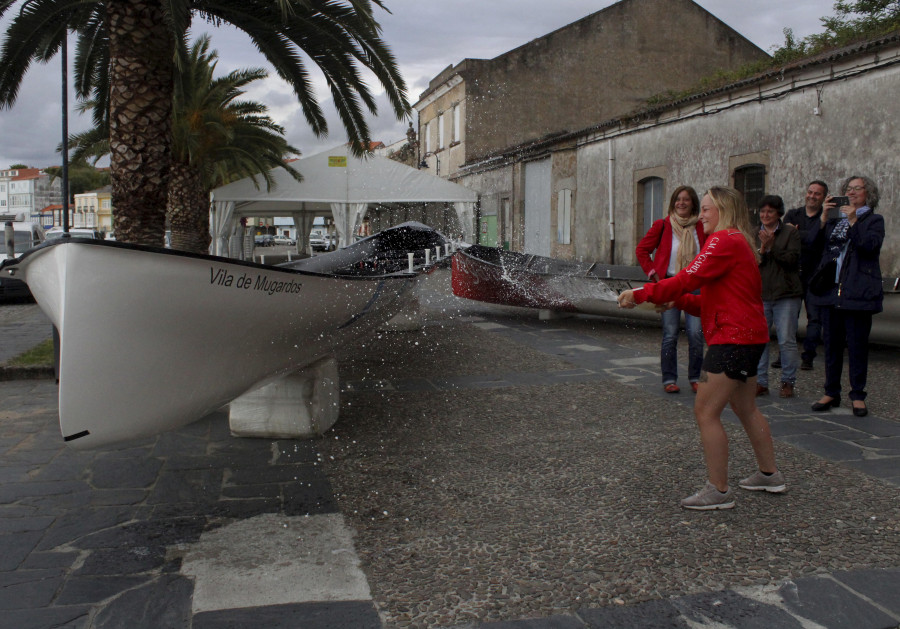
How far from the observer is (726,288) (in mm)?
4109

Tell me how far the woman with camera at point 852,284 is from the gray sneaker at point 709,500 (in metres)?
2.47

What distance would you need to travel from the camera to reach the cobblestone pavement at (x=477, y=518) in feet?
10.3

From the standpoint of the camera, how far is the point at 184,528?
13.1 feet

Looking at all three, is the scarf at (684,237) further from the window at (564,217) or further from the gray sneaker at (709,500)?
the window at (564,217)

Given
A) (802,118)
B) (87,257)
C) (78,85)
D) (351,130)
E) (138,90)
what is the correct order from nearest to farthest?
(87,257), (138,90), (351,130), (78,85), (802,118)

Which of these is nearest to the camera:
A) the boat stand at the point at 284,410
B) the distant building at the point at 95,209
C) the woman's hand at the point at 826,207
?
the boat stand at the point at 284,410

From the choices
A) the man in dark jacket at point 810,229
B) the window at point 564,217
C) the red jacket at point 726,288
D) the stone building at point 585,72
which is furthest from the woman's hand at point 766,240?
the stone building at point 585,72

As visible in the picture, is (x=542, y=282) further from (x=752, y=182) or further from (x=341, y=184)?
(x=341, y=184)

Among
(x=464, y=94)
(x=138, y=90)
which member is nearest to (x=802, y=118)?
(x=138, y=90)

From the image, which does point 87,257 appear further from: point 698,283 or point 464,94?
point 464,94

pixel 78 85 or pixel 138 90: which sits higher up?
pixel 78 85

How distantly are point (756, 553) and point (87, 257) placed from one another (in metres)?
3.24

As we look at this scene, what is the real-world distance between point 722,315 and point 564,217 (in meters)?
18.9

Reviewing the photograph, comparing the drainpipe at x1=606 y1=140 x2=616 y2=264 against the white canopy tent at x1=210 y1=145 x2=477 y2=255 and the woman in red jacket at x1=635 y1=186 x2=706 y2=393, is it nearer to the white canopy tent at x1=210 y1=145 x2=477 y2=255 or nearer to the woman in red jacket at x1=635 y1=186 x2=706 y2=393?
the white canopy tent at x1=210 y1=145 x2=477 y2=255
